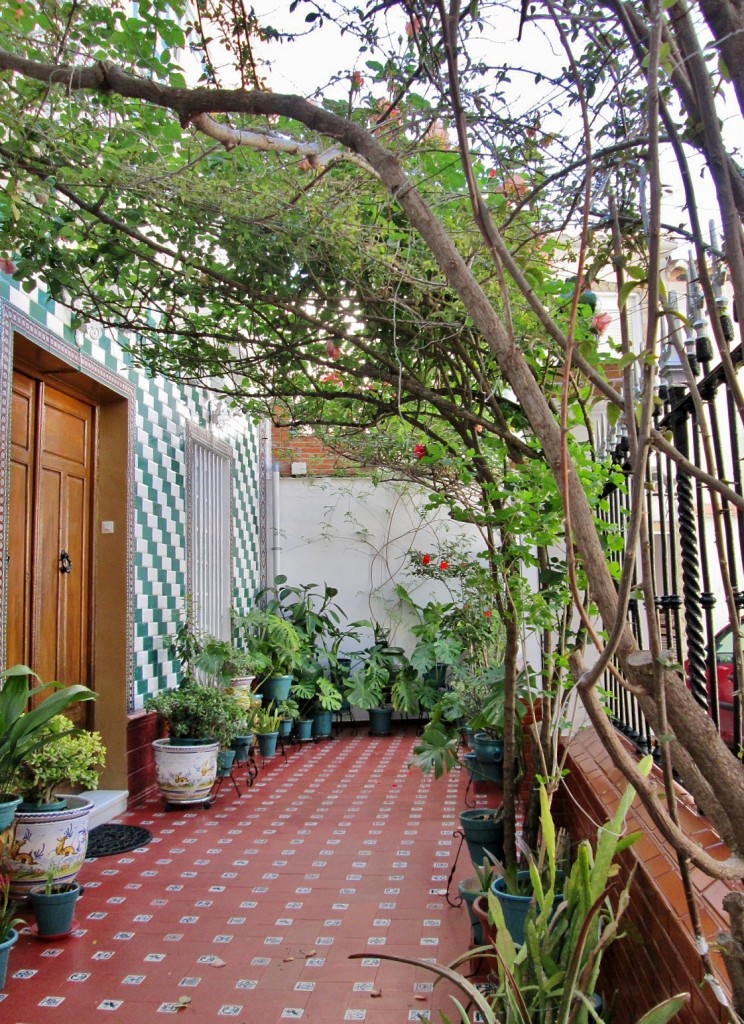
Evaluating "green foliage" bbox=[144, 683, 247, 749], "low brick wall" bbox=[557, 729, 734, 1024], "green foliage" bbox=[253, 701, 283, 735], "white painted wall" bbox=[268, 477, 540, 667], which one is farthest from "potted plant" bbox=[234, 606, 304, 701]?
"low brick wall" bbox=[557, 729, 734, 1024]

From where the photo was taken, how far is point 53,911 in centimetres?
339

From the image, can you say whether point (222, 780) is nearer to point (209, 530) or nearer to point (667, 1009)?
point (209, 530)

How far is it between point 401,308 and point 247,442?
5920mm

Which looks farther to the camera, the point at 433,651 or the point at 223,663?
the point at 433,651

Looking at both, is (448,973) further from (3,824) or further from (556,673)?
(3,824)

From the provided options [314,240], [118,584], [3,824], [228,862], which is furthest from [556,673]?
[118,584]

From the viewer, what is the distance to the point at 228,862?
14.6 ft

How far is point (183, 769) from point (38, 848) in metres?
1.90

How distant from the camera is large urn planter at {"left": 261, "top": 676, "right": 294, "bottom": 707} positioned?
25.6 feet

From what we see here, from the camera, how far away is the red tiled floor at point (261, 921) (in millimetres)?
2861

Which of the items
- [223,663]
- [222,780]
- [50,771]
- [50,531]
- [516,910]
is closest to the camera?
[516,910]

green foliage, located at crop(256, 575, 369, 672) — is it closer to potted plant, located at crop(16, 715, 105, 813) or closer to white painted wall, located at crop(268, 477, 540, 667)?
white painted wall, located at crop(268, 477, 540, 667)

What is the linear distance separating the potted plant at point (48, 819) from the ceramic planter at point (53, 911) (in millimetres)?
131

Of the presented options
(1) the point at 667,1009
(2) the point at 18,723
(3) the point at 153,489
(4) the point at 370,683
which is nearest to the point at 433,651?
(4) the point at 370,683
